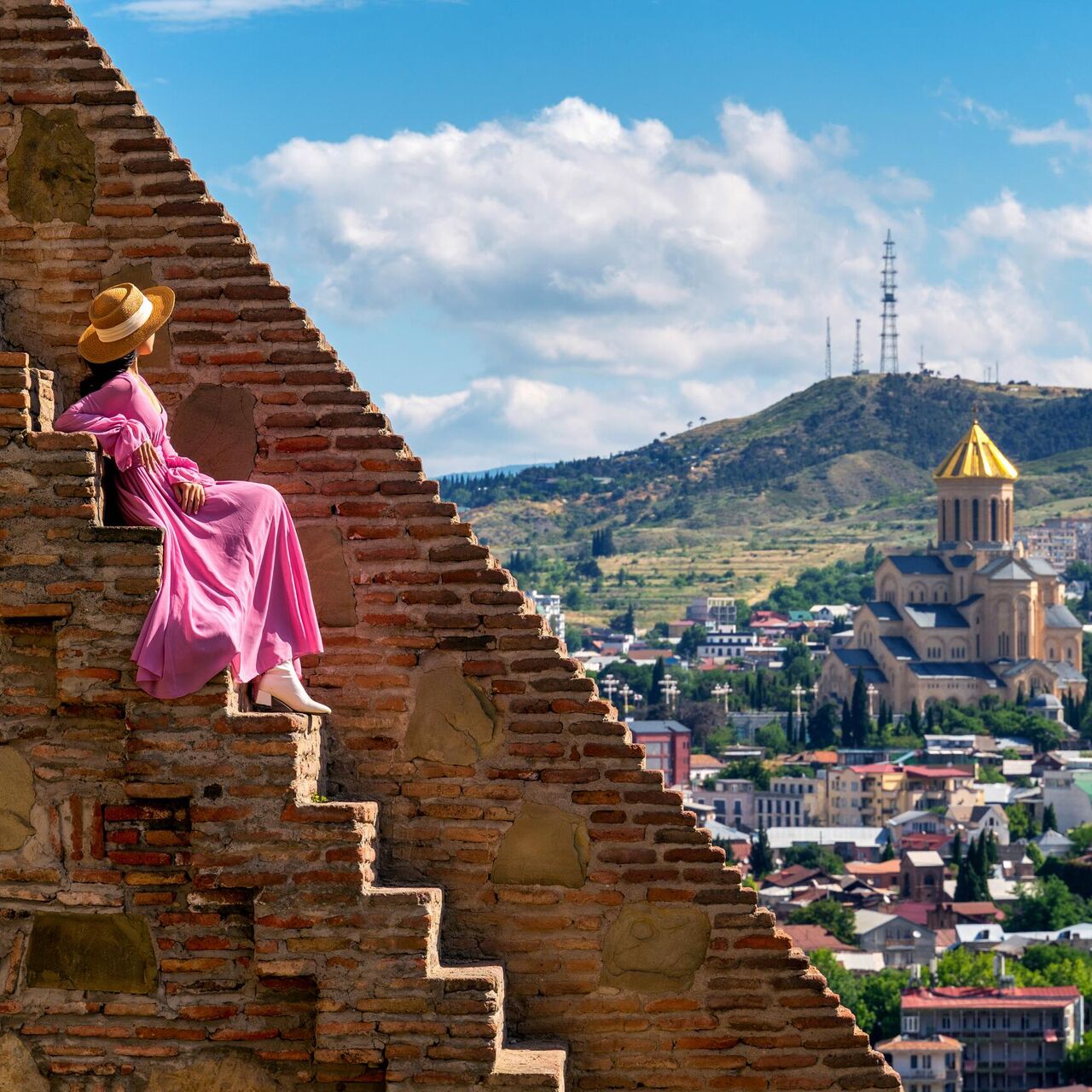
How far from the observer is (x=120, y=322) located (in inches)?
200

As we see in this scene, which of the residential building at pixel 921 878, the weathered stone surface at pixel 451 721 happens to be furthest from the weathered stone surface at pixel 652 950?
the residential building at pixel 921 878

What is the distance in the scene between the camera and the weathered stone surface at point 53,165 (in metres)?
5.37

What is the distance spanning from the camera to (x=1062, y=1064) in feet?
220

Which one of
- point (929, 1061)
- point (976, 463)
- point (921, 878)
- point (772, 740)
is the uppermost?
point (976, 463)

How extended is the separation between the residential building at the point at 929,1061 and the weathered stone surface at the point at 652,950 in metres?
59.8

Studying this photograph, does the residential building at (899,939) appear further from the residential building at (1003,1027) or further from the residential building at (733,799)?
the residential building at (733,799)

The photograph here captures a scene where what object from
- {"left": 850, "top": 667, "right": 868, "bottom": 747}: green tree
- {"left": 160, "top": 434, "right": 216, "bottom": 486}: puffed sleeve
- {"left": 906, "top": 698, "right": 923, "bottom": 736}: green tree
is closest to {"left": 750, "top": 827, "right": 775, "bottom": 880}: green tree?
{"left": 850, "top": 667, "right": 868, "bottom": 747}: green tree

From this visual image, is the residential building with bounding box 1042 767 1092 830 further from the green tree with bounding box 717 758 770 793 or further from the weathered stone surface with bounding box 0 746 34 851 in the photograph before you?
the weathered stone surface with bounding box 0 746 34 851

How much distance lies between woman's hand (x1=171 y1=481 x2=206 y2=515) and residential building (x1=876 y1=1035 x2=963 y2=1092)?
60527mm

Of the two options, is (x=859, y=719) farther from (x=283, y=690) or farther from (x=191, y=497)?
(x=191, y=497)

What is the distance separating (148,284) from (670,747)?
361 feet

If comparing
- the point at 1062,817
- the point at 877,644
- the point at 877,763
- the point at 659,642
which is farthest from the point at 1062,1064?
the point at 659,642

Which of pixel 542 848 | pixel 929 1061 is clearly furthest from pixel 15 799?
pixel 929 1061

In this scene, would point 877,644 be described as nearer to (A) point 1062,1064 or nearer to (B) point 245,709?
(A) point 1062,1064
